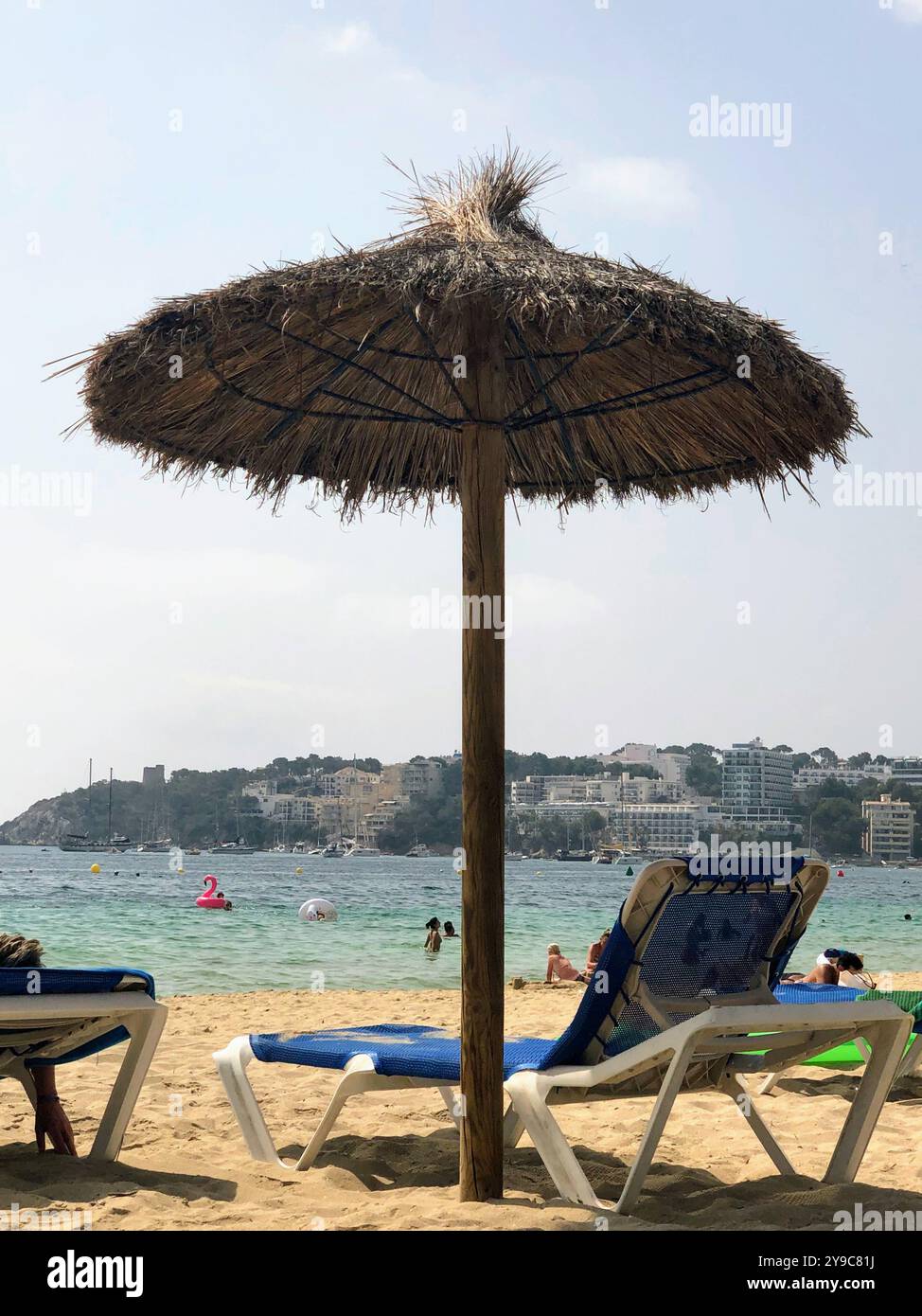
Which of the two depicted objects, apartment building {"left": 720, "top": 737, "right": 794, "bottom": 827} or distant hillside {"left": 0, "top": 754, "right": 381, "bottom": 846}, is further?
distant hillside {"left": 0, "top": 754, "right": 381, "bottom": 846}

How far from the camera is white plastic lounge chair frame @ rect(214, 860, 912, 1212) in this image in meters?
3.50

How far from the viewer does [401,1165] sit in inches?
176

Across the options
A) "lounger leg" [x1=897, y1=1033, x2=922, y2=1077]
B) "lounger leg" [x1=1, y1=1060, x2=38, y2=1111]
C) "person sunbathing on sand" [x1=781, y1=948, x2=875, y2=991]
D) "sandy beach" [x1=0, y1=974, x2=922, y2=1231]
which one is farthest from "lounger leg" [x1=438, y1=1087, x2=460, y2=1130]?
"person sunbathing on sand" [x1=781, y1=948, x2=875, y2=991]

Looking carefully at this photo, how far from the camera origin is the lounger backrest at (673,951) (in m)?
3.67

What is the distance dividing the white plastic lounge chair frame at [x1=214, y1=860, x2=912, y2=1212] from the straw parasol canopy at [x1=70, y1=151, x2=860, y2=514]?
1.59 meters

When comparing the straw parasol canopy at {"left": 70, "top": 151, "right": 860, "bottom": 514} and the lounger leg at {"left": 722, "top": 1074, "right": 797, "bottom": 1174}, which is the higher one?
the straw parasol canopy at {"left": 70, "top": 151, "right": 860, "bottom": 514}

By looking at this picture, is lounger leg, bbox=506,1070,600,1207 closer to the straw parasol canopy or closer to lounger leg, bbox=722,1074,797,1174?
lounger leg, bbox=722,1074,797,1174

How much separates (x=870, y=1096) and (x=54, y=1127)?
2.79 metres

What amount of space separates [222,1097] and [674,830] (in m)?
79.7

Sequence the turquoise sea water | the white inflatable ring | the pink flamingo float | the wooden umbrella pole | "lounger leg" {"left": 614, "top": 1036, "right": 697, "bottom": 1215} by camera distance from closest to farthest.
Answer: "lounger leg" {"left": 614, "top": 1036, "right": 697, "bottom": 1215} < the wooden umbrella pole < the turquoise sea water < the white inflatable ring < the pink flamingo float

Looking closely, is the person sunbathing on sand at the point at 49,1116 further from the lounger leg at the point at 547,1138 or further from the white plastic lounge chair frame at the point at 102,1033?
the lounger leg at the point at 547,1138

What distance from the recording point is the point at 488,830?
390 centimetres

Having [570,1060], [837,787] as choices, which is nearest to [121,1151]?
[570,1060]

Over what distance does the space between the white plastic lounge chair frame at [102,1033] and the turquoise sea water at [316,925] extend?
1504 centimetres
